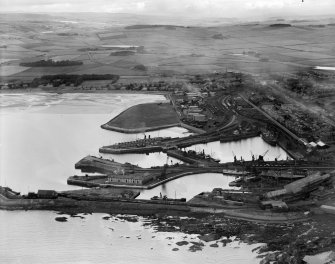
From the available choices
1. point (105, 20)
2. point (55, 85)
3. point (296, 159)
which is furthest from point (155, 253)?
point (105, 20)

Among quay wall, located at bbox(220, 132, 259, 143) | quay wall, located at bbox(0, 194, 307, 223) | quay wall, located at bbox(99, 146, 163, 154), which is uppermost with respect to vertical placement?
quay wall, located at bbox(220, 132, 259, 143)

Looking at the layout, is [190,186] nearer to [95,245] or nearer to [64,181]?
[64,181]

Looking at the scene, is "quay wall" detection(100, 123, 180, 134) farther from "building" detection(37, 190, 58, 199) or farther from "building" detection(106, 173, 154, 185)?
"building" detection(37, 190, 58, 199)

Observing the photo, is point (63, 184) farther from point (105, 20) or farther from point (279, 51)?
point (105, 20)

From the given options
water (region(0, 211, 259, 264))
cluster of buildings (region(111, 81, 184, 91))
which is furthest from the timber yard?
cluster of buildings (region(111, 81, 184, 91))

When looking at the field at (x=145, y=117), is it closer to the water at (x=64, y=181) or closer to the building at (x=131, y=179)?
the water at (x=64, y=181)

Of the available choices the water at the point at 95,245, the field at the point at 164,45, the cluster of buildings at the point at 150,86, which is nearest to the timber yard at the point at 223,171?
the water at the point at 95,245
